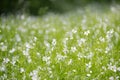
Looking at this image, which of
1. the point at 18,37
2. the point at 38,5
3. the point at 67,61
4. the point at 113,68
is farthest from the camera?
the point at 38,5

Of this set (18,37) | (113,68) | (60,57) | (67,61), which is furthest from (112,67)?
(18,37)

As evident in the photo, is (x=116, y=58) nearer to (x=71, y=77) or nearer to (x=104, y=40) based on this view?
(x=104, y=40)

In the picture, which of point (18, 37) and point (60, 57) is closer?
point (60, 57)

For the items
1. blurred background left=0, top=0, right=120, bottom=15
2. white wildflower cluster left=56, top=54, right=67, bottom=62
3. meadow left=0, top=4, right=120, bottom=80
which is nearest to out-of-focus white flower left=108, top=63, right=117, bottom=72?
meadow left=0, top=4, right=120, bottom=80

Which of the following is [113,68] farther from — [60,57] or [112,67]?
[60,57]

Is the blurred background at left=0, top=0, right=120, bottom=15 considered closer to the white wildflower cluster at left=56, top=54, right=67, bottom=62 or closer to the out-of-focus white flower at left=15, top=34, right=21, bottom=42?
the out-of-focus white flower at left=15, top=34, right=21, bottom=42

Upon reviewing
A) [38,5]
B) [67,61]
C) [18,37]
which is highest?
[67,61]

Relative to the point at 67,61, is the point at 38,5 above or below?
below

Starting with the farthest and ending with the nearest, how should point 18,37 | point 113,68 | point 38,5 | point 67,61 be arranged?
1. point 38,5
2. point 18,37
3. point 67,61
4. point 113,68

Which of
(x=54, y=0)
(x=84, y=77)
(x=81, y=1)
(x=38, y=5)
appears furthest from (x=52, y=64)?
(x=81, y=1)
